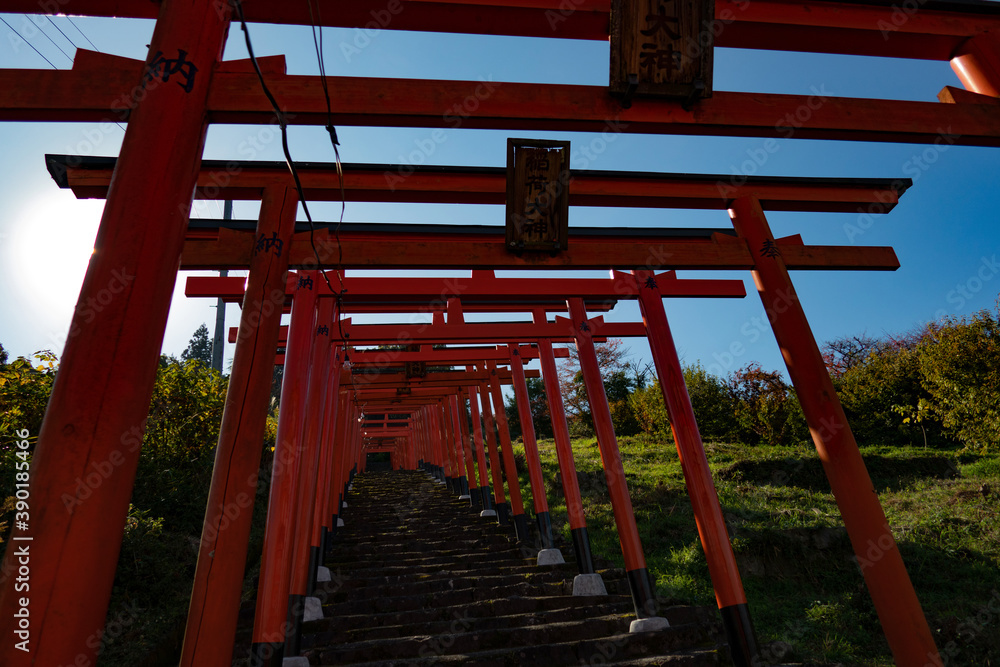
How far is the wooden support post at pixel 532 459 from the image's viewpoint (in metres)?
10.7

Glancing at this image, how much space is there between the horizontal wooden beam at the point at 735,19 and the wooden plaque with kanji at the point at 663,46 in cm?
18

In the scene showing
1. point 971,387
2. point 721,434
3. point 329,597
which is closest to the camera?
point 329,597

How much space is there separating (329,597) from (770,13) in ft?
30.1

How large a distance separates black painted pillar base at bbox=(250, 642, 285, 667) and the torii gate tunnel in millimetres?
31

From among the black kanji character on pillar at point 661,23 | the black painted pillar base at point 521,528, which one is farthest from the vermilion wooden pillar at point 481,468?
the black kanji character on pillar at point 661,23

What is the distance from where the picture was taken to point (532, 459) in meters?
11.1

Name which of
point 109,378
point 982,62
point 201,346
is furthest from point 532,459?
point 201,346

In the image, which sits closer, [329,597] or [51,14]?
[51,14]

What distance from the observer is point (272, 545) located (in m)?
5.32

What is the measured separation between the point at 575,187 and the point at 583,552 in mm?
6007

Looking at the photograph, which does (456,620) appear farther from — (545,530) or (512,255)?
(512,255)

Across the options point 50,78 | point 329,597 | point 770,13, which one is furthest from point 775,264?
point 329,597

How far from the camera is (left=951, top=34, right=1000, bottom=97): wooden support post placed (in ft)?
14.4

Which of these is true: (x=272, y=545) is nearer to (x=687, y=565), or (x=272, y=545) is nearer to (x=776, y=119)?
(x=776, y=119)
